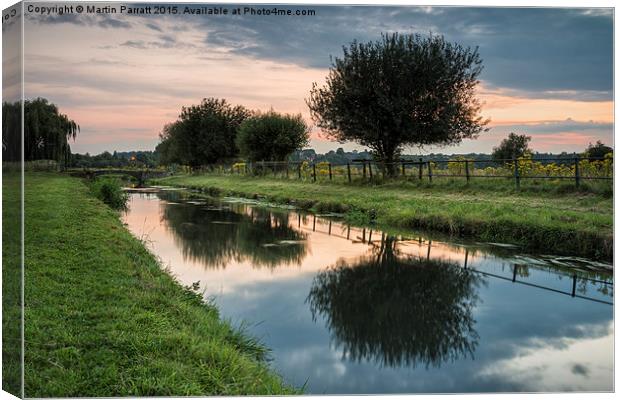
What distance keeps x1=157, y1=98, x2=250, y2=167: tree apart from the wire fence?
49.4ft

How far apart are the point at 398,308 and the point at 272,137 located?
123ft

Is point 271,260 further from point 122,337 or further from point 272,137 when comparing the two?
point 272,137

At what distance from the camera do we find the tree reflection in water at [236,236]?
36.7ft

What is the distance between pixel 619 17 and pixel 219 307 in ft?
17.7

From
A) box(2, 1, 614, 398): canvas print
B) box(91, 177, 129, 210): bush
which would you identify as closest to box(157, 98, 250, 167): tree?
box(91, 177, 129, 210): bush

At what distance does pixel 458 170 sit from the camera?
2156 centimetres

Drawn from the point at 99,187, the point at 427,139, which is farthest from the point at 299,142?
the point at 99,187

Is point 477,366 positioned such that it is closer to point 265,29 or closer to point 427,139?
point 265,29

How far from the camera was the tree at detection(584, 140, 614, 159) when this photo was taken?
577 cm

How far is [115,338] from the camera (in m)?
4.91

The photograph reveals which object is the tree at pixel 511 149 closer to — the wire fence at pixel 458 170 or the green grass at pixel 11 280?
the wire fence at pixel 458 170

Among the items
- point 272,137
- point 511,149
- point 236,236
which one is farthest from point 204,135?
point 511,149

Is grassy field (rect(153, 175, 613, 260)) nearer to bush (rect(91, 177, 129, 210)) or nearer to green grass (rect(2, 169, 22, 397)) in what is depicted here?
bush (rect(91, 177, 129, 210))

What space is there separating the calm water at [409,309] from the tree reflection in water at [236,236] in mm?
69
